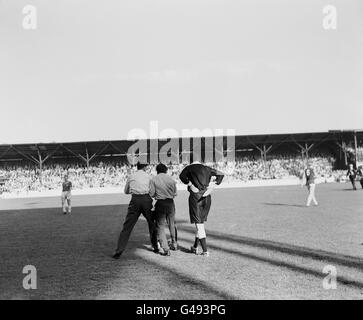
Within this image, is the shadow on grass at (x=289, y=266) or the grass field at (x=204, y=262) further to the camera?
the shadow on grass at (x=289, y=266)

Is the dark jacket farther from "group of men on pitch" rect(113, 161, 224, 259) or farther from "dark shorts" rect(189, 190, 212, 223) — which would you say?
"dark shorts" rect(189, 190, 212, 223)

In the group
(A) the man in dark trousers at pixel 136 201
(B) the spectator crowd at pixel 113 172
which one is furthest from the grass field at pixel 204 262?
(B) the spectator crowd at pixel 113 172

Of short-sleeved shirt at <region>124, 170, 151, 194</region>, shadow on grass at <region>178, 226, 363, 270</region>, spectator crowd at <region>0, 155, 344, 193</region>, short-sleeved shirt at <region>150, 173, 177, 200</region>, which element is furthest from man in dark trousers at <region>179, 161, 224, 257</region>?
spectator crowd at <region>0, 155, 344, 193</region>

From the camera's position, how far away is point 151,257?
27.4ft

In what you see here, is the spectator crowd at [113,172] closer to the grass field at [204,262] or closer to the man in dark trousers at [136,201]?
the grass field at [204,262]

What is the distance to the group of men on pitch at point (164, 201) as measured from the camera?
827 centimetres

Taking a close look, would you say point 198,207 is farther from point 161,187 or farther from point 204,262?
point 204,262

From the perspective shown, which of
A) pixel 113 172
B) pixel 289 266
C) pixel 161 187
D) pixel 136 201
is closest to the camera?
pixel 289 266

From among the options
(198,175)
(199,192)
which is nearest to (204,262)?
(199,192)

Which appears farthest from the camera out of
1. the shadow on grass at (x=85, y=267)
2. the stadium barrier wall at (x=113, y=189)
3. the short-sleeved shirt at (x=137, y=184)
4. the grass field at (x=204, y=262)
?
the stadium barrier wall at (x=113, y=189)

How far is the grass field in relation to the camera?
5.70 meters

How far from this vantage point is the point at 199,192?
27.1 feet

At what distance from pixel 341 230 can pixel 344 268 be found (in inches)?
162

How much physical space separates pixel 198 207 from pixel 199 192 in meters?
0.28
